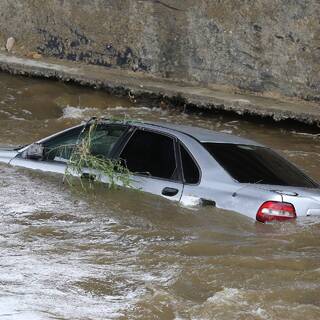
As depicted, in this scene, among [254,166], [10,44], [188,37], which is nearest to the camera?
[254,166]

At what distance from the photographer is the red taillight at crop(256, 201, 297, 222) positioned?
20.0 feet

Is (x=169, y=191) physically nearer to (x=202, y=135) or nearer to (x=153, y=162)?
(x=153, y=162)

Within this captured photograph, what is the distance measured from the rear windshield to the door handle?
0.47m

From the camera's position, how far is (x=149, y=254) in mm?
5965

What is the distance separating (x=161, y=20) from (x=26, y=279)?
10.1m

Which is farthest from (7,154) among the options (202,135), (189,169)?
(189,169)

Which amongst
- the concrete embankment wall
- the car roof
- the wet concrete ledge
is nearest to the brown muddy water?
the car roof

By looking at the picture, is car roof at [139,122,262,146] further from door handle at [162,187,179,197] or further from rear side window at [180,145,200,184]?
Result: door handle at [162,187,179,197]

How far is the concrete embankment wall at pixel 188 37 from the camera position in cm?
1337

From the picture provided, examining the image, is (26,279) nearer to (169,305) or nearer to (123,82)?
(169,305)

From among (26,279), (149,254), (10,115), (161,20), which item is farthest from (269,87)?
(26,279)

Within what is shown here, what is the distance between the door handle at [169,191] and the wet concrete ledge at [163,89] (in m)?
6.38

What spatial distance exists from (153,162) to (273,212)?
129 centimetres

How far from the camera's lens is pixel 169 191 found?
6523 mm
